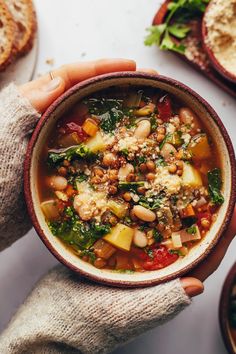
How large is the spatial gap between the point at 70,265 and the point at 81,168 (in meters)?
0.39

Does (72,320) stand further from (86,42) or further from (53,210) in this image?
(86,42)

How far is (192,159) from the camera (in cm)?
255

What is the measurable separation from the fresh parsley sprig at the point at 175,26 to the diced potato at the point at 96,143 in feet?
2.18

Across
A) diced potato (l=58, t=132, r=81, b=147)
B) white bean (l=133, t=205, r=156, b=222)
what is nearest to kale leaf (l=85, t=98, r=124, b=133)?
diced potato (l=58, t=132, r=81, b=147)

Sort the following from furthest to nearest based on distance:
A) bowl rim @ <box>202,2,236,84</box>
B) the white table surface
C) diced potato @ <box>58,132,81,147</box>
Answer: the white table surface < bowl rim @ <box>202,2,236,84</box> < diced potato @ <box>58,132,81,147</box>

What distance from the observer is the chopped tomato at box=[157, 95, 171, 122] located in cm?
256

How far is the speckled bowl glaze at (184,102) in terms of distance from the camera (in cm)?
245

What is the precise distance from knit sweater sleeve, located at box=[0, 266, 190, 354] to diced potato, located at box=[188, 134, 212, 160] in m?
0.50

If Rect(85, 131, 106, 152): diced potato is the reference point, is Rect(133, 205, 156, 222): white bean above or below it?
below

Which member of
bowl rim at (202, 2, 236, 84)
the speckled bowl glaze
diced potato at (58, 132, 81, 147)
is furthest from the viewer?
bowl rim at (202, 2, 236, 84)

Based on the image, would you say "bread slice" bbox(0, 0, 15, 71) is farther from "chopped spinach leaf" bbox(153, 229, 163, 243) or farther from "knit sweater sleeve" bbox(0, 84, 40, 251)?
"chopped spinach leaf" bbox(153, 229, 163, 243)

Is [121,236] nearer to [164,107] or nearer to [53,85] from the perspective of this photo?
[164,107]

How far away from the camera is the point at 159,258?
2.55 metres

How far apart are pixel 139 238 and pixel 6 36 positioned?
1.14 m
